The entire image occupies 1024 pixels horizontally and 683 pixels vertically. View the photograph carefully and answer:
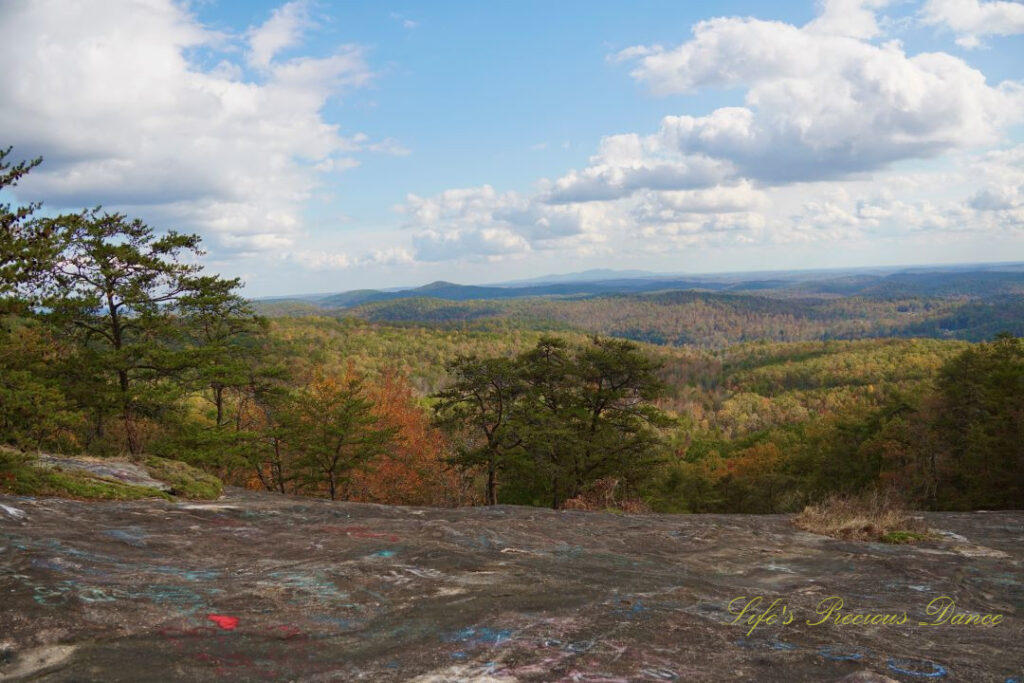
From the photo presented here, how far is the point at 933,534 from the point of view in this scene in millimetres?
Answer: 12000

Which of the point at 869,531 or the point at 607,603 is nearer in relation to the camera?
the point at 607,603

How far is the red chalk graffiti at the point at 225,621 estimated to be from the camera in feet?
18.8

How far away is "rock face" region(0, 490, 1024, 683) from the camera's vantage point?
16.7 feet

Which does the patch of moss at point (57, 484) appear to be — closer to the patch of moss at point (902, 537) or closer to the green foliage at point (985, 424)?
the patch of moss at point (902, 537)

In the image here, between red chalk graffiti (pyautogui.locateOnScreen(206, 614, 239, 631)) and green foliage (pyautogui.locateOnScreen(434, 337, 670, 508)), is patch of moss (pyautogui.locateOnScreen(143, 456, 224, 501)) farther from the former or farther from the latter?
green foliage (pyautogui.locateOnScreen(434, 337, 670, 508))

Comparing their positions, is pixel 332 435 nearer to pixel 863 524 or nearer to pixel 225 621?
pixel 863 524

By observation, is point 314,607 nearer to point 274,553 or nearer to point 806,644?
point 274,553

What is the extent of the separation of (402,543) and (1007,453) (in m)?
33.1

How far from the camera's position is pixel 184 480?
13.3 metres

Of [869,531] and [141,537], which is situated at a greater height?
[141,537]

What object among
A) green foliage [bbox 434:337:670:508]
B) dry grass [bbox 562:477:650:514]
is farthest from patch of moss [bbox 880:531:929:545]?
green foliage [bbox 434:337:670:508]

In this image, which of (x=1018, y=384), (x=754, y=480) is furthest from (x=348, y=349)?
(x=1018, y=384)

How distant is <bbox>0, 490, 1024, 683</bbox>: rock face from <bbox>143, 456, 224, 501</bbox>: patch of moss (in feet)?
5.92

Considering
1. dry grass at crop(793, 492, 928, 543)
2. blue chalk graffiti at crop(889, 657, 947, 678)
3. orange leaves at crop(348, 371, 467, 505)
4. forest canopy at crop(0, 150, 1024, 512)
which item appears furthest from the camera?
orange leaves at crop(348, 371, 467, 505)
